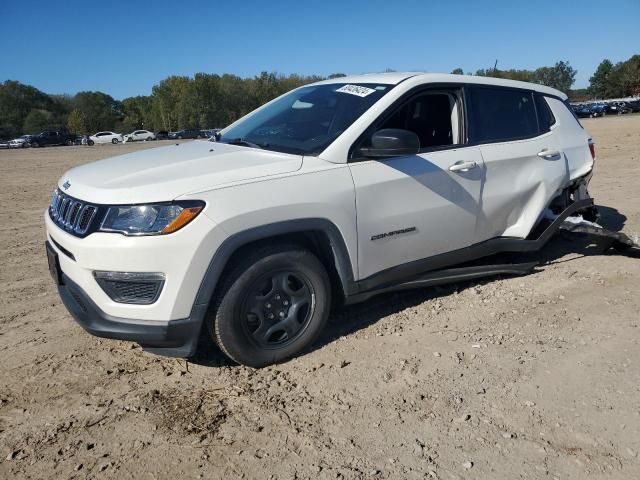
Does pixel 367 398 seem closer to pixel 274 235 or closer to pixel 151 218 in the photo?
pixel 274 235

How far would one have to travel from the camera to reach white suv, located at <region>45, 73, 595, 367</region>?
2914 mm

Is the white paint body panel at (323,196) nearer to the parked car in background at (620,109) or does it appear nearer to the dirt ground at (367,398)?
the dirt ground at (367,398)

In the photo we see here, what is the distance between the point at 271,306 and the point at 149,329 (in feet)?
2.47

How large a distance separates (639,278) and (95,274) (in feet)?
15.0

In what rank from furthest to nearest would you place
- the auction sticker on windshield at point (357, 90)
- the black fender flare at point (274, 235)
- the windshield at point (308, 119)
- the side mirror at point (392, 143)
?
the auction sticker on windshield at point (357, 90)
the windshield at point (308, 119)
the side mirror at point (392, 143)
the black fender flare at point (274, 235)

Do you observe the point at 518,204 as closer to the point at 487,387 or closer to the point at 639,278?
the point at 639,278

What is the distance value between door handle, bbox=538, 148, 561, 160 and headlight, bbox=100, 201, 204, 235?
3234 millimetres

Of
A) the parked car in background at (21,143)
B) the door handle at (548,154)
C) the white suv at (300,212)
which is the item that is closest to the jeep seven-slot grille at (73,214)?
the white suv at (300,212)

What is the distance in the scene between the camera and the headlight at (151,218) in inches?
113

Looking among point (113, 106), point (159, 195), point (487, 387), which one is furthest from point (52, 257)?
point (113, 106)

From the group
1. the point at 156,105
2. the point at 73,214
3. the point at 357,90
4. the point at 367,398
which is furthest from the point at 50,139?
the point at 367,398

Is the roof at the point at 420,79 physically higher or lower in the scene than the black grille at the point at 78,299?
higher

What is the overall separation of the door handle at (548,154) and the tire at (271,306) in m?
2.49

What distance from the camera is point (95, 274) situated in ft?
9.62
